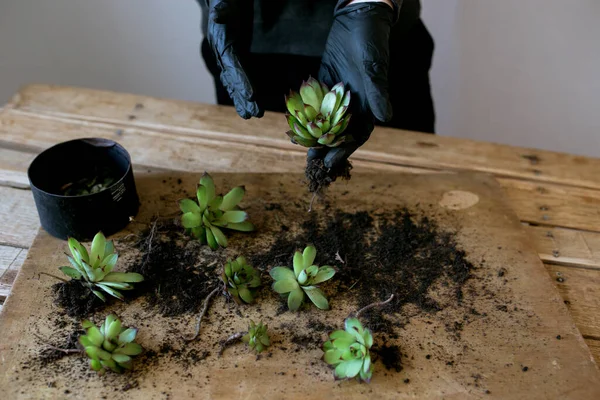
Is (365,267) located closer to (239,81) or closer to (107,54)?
(239,81)

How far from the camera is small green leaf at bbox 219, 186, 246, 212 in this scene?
3.81ft

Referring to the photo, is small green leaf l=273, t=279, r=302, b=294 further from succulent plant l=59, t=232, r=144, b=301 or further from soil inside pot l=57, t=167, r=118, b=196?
soil inside pot l=57, t=167, r=118, b=196

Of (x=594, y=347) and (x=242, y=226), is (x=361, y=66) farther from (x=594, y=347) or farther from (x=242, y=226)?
(x=594, y=347)

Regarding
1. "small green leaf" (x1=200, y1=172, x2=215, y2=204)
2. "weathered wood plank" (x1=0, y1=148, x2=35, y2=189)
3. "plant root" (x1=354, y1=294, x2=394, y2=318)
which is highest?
"small green leaf" (x1=200, y1=172, x2=215, y2=204)

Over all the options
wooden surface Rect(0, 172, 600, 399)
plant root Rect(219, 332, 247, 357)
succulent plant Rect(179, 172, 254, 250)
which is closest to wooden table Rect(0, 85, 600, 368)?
wooden surface Rect(0, 172, 600, 399)

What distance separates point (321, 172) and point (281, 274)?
24 centimetres

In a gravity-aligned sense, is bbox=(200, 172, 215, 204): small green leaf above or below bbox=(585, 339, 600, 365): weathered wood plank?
above

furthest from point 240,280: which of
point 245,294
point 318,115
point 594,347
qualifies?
point 594,347

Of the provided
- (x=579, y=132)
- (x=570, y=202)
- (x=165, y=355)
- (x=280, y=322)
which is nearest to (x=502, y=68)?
(x=579, y=132)

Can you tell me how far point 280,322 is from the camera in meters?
1.01

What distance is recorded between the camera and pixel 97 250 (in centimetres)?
102

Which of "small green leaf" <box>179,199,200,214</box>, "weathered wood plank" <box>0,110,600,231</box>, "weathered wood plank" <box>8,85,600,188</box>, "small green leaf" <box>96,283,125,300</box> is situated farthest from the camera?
"weathered wood plank" <box>8,85,600,188</box>

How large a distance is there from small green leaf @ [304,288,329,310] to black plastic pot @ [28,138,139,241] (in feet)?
1.35

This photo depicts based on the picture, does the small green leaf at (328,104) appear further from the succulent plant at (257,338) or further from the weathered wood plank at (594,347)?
the weathered wood plank at (594,347)
